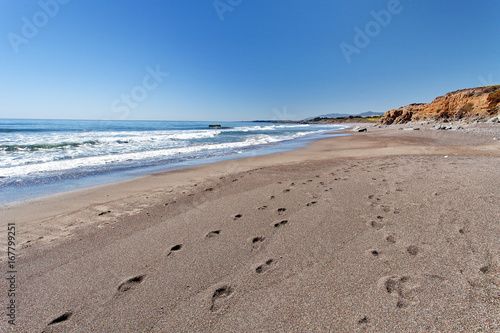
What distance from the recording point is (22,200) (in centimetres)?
572

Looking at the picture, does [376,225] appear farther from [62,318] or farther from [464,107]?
[464,107]

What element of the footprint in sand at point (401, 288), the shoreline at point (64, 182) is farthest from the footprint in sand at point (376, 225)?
the shoreline at point (64, 182)

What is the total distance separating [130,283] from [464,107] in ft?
154

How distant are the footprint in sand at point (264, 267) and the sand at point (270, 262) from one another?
2 cm

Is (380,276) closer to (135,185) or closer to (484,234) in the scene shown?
(484,234)

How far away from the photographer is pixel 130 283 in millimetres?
2533

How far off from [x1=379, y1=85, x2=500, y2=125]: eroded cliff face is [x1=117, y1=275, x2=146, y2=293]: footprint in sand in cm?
3921

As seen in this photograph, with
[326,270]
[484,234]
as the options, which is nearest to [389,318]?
[326,270]

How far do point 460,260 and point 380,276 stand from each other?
1.03 metres

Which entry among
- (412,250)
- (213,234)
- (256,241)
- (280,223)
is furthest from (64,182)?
(412,250)

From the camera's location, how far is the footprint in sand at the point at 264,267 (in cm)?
259

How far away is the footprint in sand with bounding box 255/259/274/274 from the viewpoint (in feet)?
8.48

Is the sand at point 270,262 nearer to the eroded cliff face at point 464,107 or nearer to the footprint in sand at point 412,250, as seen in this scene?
the footprint in sand at point 412,250

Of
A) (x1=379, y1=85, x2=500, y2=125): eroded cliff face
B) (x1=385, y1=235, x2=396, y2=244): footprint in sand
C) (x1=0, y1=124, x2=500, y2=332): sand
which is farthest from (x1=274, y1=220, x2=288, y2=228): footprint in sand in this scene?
(x1=379, y1=85, x2=500, y2=125): eroded cliff face
